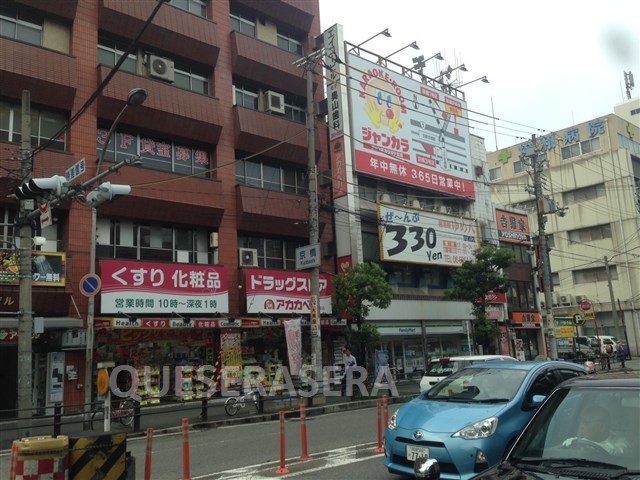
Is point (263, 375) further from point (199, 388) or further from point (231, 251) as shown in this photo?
point (231, 251)

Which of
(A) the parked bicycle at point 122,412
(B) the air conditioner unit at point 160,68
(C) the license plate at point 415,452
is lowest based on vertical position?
(A) the parked bicycle at point 122,412

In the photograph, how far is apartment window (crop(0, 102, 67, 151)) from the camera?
18781 millimetres

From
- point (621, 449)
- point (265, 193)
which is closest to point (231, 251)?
point (265, 193)

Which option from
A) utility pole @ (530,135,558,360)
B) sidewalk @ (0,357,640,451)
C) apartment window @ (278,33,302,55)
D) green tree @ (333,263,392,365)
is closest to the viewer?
sidewalk @ (0,357,640,451)

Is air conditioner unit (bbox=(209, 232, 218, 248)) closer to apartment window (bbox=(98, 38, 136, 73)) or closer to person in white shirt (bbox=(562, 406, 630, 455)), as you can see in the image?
apartment window (bbox=(98, 38, 136, 73))

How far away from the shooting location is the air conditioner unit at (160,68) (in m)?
21.9

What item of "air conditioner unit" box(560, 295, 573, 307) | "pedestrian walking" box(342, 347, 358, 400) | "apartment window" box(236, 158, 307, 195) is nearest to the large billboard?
"apartment window" box(236, 158, 307, 195)

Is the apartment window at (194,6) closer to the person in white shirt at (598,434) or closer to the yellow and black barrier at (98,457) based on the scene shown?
the yellow and black barrier at (98,457)

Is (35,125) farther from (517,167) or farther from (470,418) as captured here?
(517,167)

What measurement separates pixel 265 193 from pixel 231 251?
3.09 metres

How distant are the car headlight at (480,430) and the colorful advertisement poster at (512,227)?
106 feet

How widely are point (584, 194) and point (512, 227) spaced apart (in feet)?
62.1

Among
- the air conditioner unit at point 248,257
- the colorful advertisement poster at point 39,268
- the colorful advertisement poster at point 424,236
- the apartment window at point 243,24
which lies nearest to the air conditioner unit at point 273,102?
the apartment window at point 243,24

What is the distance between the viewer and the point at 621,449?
374 centimetres
